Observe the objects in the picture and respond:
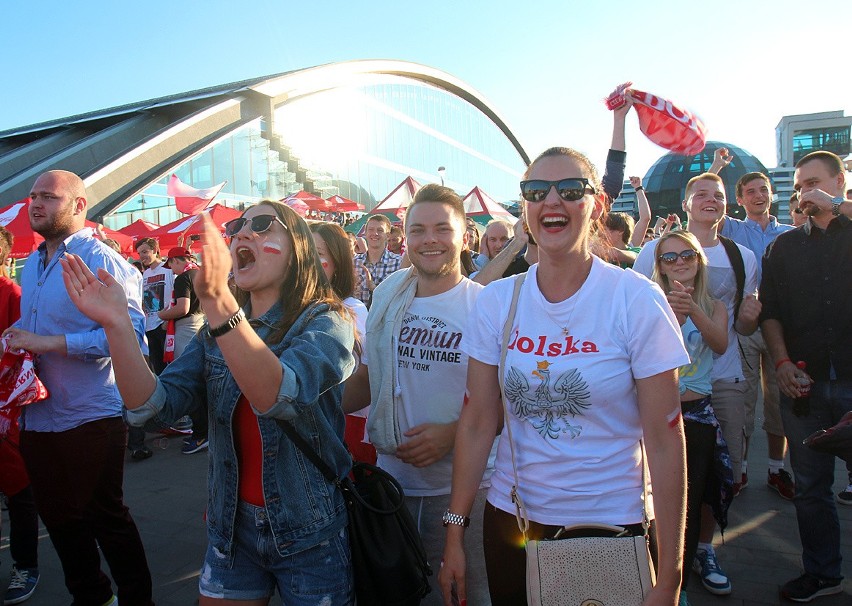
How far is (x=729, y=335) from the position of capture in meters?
3.55

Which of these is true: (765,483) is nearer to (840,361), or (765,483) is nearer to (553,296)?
(840,361)

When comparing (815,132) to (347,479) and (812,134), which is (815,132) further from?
(347,479)

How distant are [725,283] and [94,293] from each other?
3342 mm

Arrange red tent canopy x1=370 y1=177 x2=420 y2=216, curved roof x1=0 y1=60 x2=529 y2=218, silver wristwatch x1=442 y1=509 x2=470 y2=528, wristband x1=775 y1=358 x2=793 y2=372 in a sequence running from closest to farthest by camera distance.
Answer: silver wristwatch x1=442 y1=509 x2=470 y2=528, wristband x1=775 y1=358 x2=793 y2=372, red tent canopy x1=370 y1=177 x2=420 y2=216, curved roof x1=0 y1=60 x2=529 y2=218

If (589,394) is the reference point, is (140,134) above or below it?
above

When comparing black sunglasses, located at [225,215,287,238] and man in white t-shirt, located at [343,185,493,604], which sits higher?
black sunglasses, located at [225,215,287,238]

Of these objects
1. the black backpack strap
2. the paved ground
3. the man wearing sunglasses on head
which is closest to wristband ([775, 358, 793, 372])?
the man wearing sunglasses on head

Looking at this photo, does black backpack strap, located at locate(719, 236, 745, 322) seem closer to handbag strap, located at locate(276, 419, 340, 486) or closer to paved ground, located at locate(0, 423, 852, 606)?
paved ground, located at locate(0, 423, 852, 606)

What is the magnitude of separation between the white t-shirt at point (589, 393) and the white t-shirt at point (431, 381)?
59 cm

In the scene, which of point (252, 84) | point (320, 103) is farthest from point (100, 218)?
point (320, 103)

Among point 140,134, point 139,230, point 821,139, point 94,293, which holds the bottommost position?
point 94,293

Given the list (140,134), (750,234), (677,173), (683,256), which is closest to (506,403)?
(683,256)

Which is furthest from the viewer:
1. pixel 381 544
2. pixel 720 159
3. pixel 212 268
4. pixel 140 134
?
pixel 140 134

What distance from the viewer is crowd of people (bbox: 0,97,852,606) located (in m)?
1.79
